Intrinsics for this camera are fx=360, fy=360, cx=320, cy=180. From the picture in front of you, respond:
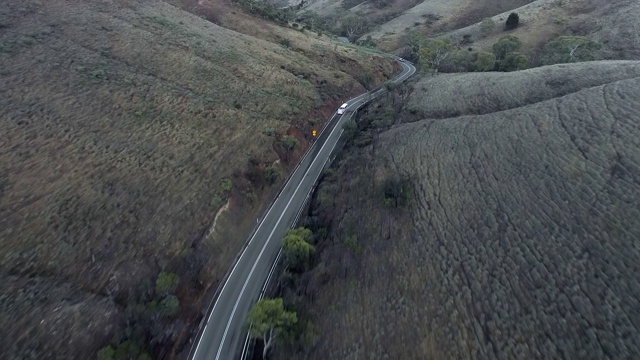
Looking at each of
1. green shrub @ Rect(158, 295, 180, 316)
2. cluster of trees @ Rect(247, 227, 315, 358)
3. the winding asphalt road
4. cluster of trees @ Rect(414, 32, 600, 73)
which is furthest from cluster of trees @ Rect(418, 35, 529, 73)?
green shrub @ Rect(158, 295, 180, 316)

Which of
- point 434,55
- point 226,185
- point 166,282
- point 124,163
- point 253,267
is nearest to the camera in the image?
point 166,282

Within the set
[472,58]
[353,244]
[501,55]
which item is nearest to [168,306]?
[353,244]

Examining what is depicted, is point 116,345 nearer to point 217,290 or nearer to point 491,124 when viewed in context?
point 217,290

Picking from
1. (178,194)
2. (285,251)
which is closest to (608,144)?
(285,251)

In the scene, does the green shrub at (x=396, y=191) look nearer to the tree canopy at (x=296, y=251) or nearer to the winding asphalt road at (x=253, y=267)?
the tree canopy at (x=296, y=251)

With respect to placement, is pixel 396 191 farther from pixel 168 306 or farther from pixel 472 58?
pixel 472 58
